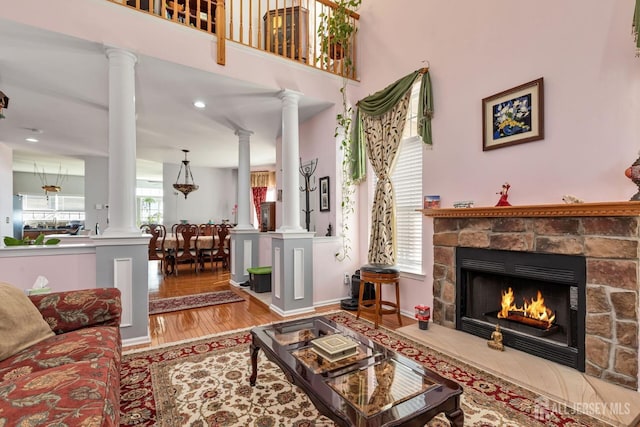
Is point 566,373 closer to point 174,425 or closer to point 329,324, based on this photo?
point 329,324

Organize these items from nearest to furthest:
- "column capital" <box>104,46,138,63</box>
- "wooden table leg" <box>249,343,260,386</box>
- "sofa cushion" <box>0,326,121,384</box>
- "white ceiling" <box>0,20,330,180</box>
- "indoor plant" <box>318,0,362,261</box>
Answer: "sofa cushion" <box>0,326,121,384</box> → "wooden table leg" <box>249,343,260,386</box> → "column capital" <box>104,46,138,63</box> → "white ceiling" <box>0,20,330,180</box> → "indoor plant" <box>318,0,362,261</box>

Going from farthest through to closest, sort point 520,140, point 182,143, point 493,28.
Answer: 1. point 182,143
2. point 493,28
3. point 520,140

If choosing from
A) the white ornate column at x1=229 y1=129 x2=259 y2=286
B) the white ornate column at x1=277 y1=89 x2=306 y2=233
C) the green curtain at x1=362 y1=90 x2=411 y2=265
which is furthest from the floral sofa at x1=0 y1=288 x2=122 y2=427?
the white ornate column at x1=229 y1=129 x2=259 y2=286

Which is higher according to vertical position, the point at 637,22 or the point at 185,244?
the point at 637,22

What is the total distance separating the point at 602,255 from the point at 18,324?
3503 millimetres

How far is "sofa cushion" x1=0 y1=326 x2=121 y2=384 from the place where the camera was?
1.40 metres

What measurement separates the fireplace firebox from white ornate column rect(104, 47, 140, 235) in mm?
3184

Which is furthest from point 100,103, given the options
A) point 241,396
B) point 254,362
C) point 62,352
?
point 241,396

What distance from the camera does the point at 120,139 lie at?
2811 mm

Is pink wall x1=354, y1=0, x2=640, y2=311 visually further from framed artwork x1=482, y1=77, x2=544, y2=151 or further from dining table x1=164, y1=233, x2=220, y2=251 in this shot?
dining table x1=164, y1=233, x2=220, y2=251

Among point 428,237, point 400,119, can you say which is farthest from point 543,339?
point 400,119

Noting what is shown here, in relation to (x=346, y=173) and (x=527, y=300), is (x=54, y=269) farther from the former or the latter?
(x=527, y=300)

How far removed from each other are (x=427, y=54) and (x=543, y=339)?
9.62ft

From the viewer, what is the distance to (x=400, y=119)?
3.50 m
